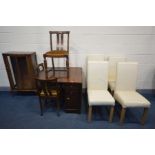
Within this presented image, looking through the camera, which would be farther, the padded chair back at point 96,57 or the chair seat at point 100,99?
the padded chair back at point 96,57

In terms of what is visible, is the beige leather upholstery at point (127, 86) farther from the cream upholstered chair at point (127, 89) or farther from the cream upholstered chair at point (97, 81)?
the cream upholstered chair at point (97, 81)

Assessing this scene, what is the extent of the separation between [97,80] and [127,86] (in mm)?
540

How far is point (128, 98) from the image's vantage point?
2205 millimetres

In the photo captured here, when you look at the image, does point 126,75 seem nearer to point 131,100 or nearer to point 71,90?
point 131,100

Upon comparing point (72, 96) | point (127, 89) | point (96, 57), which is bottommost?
point (72, 96)

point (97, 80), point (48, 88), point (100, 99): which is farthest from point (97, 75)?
point (48, 88)

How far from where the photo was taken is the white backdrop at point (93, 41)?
9.71 ft

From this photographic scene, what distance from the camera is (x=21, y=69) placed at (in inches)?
117

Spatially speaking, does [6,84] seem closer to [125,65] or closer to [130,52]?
[125,65]

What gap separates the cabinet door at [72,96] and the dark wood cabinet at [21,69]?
3.12 ft

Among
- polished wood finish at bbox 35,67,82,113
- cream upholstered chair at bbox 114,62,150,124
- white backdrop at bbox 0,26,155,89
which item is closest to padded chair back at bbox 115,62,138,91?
cream upholstered chair at bbox 114,62,150,124

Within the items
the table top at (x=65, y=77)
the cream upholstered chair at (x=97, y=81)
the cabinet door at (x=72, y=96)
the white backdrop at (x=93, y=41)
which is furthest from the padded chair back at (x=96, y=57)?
the cabinet door at (x=72, y=96)

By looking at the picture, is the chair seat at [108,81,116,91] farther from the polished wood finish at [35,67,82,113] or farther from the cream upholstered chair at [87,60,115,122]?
the polished wood finish at [35,67,82,113]

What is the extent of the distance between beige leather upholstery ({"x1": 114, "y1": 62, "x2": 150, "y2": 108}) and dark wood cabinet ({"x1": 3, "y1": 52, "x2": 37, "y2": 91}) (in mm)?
1737
